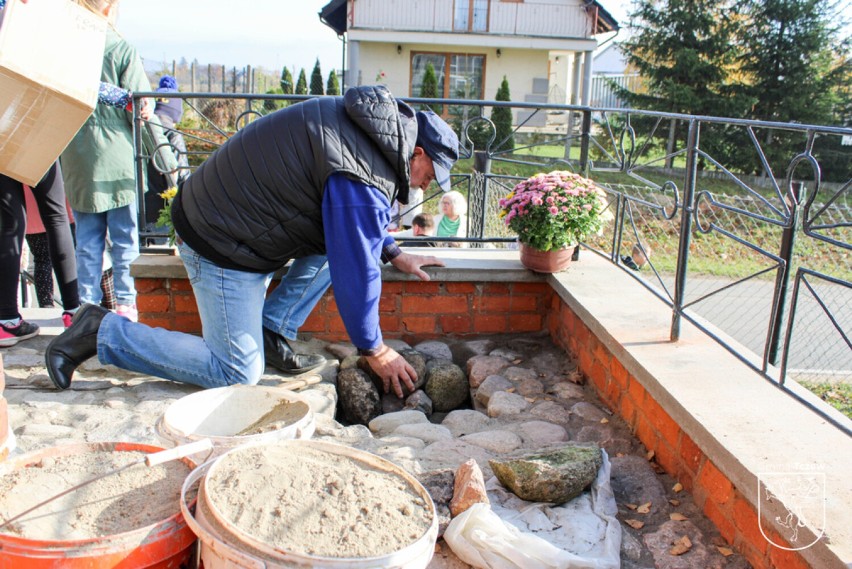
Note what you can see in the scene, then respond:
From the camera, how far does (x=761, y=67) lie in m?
17.8

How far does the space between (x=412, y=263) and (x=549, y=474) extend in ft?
5.68

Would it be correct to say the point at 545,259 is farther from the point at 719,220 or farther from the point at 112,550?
the point at 719,220

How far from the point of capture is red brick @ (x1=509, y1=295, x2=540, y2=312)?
4129mm

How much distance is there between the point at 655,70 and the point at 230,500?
61.3 ft

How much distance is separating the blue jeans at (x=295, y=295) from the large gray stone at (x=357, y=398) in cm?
35

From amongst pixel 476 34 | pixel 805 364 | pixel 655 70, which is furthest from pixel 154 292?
pixel 476 34

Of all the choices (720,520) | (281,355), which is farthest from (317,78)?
(720,520)

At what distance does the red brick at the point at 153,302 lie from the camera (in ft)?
12.6

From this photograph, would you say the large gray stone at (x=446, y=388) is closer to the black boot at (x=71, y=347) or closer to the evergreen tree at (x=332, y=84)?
the black boot at (x=71, y=347)

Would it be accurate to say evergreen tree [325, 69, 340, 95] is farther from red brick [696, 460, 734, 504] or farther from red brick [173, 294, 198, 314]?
red brick [696, 460, 734, 504]

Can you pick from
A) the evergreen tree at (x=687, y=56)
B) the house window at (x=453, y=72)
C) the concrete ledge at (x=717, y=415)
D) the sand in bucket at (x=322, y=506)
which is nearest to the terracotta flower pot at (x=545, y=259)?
the concrete ledge at (x=717, y=415)

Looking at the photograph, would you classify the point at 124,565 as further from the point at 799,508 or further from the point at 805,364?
the point at 805,364

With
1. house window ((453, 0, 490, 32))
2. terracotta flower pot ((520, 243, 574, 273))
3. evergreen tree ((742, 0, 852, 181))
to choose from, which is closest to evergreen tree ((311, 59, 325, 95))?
house window ((453, 0, 490, 32))

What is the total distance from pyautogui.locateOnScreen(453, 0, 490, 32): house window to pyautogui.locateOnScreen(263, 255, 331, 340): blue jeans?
23.8m
